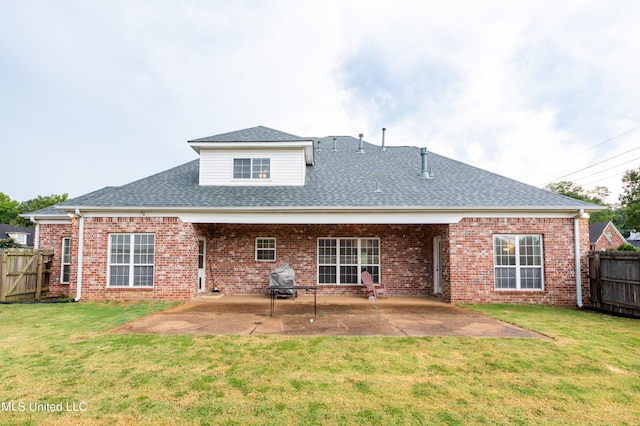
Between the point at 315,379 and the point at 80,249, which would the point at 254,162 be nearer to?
the point at 80,249

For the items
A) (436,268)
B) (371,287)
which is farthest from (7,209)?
(436,268)

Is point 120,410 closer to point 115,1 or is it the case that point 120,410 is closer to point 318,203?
point 318,203

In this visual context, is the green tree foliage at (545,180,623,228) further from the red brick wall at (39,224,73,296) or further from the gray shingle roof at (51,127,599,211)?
the red brick wall at (39,224,73,296)

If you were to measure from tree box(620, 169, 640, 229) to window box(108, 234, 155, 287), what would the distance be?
45.9m

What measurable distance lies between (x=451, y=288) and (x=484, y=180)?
4.84 m

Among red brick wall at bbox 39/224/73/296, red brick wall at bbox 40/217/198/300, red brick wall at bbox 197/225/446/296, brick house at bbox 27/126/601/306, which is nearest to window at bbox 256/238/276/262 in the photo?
brick house at bbox 27/126/601/306

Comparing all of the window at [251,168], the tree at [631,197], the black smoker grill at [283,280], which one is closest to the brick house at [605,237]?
the tree at [631,197]

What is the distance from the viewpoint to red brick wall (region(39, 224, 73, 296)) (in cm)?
1245

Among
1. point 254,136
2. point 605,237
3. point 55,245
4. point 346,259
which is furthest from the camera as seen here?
point 605,237

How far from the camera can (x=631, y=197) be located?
38.5m

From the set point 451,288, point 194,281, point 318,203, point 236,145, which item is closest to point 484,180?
point 451,288

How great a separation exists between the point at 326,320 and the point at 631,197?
158 feet

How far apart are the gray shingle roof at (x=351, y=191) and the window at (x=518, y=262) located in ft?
3.80

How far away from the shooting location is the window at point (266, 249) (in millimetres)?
12789
